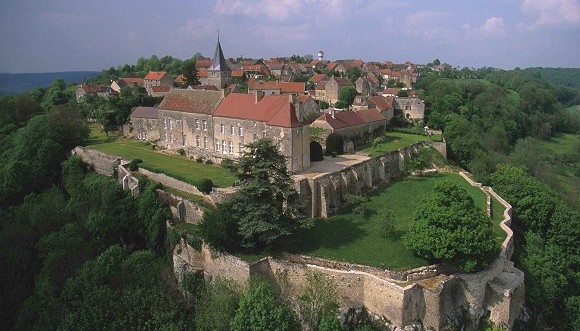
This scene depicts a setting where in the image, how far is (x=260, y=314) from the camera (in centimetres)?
1925

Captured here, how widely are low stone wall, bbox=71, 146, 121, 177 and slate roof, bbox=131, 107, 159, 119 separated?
24.2 ft

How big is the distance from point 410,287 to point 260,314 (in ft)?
22.1

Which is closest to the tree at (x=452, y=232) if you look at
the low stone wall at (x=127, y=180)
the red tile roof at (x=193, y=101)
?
the low stone wall at (x=127, y=180)

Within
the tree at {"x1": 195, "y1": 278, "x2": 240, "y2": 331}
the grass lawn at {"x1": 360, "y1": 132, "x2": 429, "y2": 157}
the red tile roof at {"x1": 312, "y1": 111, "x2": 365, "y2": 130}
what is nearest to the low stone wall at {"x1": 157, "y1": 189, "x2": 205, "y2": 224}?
the tree at {"x1": 195, "y1": 278, "x2": 240, "y2": 331}

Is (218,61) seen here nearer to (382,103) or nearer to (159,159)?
(382,103)

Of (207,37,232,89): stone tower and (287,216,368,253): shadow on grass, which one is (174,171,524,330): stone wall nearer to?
(287,216,368,253): shadow on grass

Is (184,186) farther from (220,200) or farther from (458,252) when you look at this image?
(458,252)

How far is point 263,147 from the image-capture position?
24719 millimetres

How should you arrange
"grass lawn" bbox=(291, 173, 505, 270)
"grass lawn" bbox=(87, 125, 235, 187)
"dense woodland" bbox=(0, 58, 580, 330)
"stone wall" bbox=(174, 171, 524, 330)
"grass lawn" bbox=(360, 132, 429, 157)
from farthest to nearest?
"grass lawn" bbox=(360, 132, 429, 157) → "grass lawn" bbox=(87, 125, 235, 187) → "grass lawn" bbox=(291, 173, 505, 270) → "stone wall" bbox=(174, 171, 524, 330) → "dense woodland" bbox=(0, 58, 580, 330)

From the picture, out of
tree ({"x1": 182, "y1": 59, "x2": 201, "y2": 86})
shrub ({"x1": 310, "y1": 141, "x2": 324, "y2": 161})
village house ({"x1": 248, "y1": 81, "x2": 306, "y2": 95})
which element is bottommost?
shrub ({"x1": 310, "y1": 141, "x2": 324, "y2": 161})

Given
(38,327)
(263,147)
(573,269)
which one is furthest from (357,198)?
(38,327)

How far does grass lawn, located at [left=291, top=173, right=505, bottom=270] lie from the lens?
23.5 metres

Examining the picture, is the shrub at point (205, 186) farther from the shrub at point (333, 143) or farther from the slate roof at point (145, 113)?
the slate roof at point (145, 113)

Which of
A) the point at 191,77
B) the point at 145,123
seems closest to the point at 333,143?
the point at 145,123
